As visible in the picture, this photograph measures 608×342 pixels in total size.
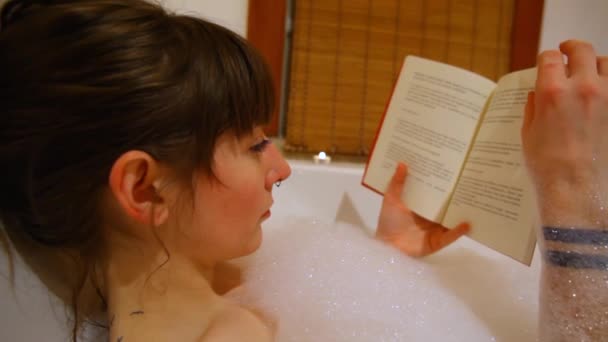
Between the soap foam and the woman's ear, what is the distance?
0.27 m

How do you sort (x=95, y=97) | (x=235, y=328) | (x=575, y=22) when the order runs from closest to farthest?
(x=95, y=97)
(x=235, y=328)
(x=575, y=22)

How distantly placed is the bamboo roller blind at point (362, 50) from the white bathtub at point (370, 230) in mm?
262

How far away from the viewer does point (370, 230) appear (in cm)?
108

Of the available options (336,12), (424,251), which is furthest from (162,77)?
(336,12)

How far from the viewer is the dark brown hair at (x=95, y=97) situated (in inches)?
17.9

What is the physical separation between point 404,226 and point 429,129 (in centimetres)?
19

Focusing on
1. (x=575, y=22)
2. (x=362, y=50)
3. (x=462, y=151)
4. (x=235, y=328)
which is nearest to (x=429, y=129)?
(x=462, y=151)

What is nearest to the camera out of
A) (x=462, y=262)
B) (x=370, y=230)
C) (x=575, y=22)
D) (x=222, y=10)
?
(x=462, y=262)

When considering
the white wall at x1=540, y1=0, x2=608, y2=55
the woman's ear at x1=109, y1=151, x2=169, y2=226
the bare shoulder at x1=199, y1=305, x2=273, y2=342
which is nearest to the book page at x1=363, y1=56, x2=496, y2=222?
the bare shoulder at x1=199, y1=305, x2=273, y2=342

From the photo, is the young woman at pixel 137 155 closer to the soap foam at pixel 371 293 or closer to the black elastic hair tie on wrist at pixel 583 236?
the soap foam at pixel 371 293

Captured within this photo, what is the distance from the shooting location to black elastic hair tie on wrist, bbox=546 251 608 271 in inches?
20.7

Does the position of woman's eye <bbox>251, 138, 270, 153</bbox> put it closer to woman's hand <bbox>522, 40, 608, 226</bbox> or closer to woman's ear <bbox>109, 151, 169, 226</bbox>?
woman's ear <bbox>109, 151, 169, 226</bbox>

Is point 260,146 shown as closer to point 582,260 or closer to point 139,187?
point 139,187

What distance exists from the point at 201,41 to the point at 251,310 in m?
0.40
